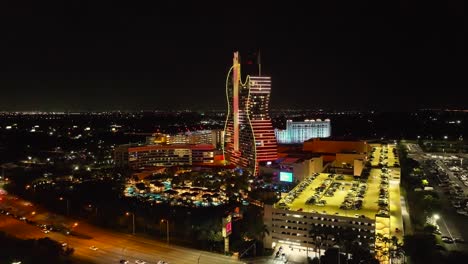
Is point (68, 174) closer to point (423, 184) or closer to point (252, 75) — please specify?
point (252, 75)

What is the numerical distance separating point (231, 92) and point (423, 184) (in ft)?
80.7

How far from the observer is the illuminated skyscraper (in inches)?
1864

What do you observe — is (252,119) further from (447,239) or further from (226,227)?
(447,239)

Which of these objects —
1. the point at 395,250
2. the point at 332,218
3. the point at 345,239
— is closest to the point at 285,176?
the point at 332,218

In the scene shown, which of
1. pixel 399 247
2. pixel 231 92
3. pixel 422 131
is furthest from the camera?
pixel 422 131

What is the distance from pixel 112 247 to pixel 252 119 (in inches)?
1007

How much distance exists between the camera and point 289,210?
2539cm

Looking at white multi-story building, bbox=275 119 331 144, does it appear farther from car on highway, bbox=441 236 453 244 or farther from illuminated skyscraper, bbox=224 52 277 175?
car on highway, bbox=441 236 453 244

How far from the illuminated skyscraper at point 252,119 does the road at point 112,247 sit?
873 inches

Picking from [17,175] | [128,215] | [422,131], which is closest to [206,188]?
[128,215]

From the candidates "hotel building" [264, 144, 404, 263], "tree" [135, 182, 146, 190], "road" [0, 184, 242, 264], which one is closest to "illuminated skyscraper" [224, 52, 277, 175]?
"tree" [135, 182, 146, 190]

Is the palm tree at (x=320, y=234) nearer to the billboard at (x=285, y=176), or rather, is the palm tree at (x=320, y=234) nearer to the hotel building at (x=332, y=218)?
the hotel building at (x=332, y=218)

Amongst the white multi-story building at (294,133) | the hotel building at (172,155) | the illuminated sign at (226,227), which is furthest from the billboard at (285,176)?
the white multi-story building at (294,133)

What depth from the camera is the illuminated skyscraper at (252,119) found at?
4734cm
